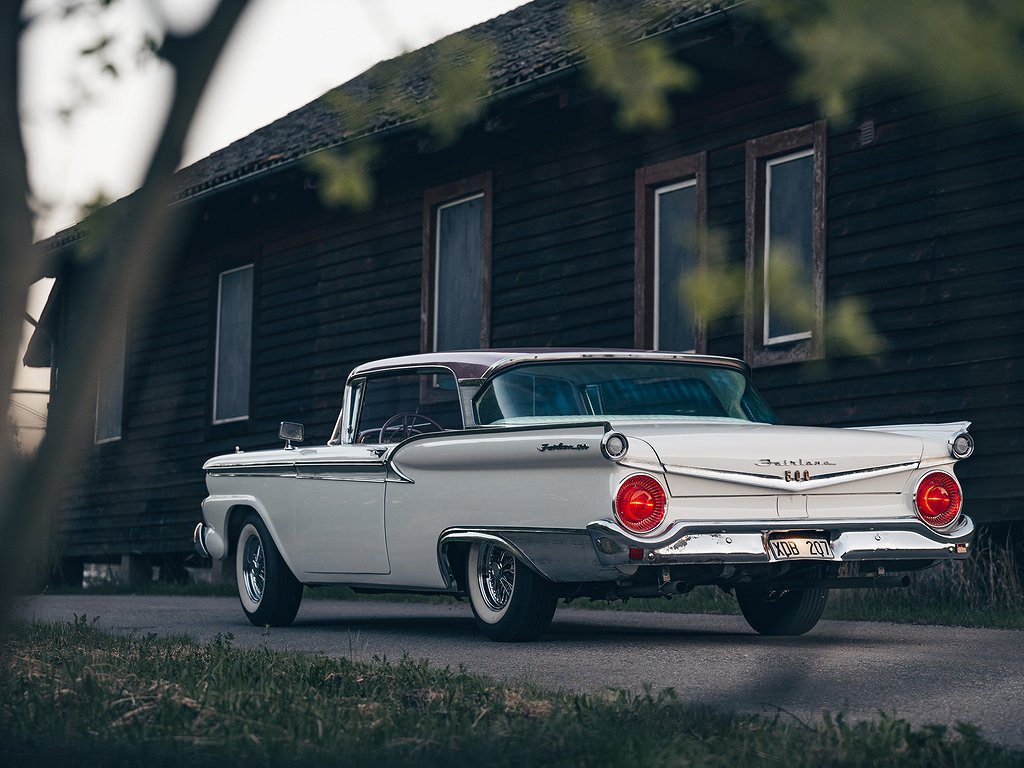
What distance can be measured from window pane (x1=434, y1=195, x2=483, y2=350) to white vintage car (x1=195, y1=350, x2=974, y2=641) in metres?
7.11

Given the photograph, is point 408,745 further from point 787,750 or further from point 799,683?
point 799,683

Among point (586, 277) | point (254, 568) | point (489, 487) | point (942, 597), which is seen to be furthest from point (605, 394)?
point (586, 277)

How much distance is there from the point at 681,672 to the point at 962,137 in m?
6.39

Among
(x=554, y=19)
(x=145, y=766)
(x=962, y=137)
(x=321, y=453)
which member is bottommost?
(x=145, y=766)

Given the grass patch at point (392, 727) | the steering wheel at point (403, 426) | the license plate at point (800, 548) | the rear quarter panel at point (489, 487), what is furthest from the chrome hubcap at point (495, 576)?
the grass patch at point (392, 727)

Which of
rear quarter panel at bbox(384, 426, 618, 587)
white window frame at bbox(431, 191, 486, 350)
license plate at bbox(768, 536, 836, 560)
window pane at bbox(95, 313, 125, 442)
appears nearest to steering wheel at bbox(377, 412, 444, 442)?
rear quarter panel at bbox(384, 426, 618, 587)

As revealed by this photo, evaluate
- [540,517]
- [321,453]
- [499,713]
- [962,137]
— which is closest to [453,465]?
[540,517]

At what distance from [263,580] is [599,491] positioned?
11.9ft

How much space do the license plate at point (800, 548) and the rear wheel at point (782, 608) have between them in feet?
4.21

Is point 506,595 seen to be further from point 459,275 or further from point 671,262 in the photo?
point 459,275

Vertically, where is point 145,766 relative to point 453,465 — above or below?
below

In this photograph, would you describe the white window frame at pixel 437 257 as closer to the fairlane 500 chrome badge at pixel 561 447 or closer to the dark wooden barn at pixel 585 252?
the dark wooden barn at pixel 585 252

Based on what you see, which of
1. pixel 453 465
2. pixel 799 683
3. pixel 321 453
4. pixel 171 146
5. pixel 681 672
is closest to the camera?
pixel 171 146

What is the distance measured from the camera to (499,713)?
5516 mm
